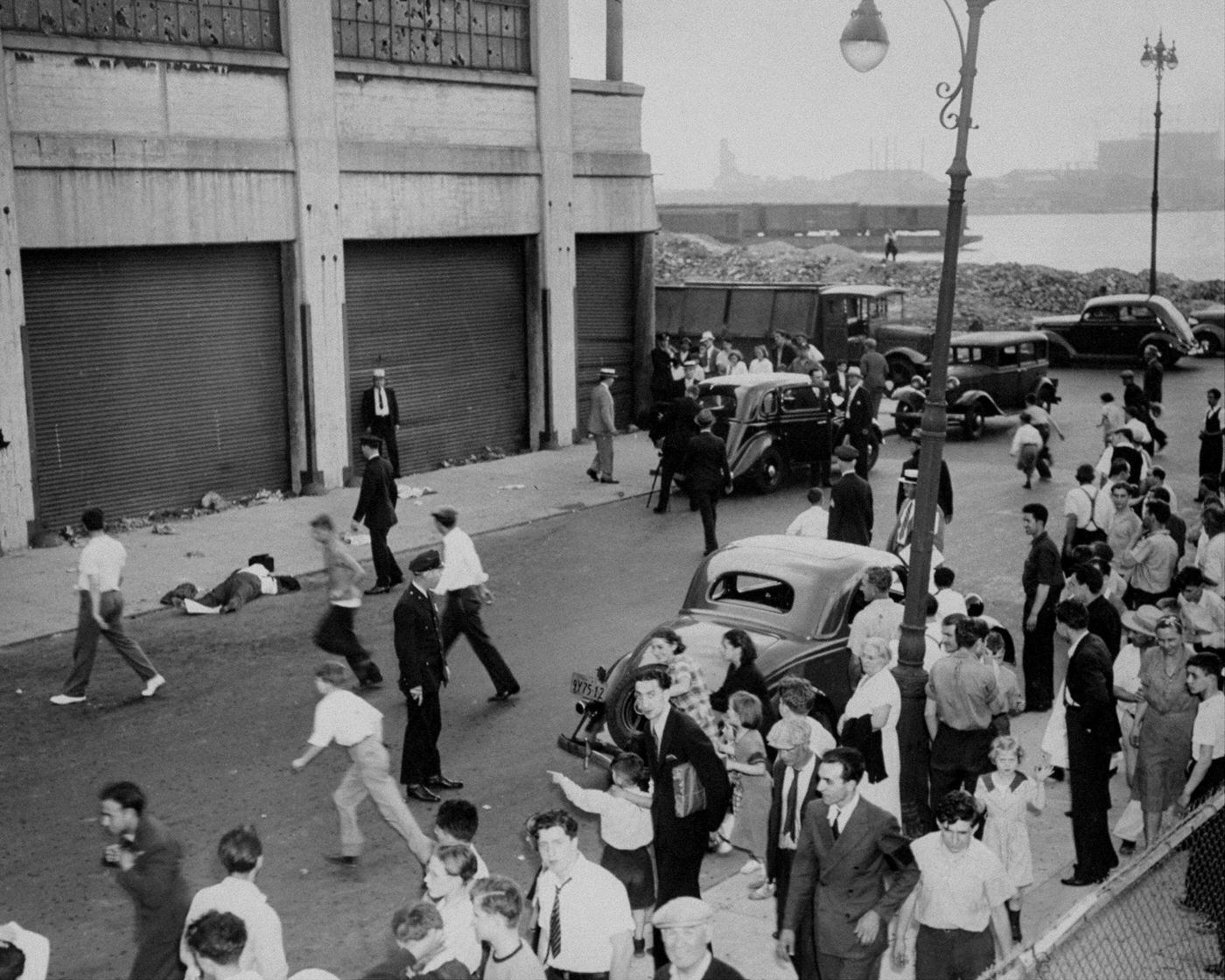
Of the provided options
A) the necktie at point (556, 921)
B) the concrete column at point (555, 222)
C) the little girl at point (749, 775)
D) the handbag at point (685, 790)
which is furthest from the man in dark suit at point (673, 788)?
the concrete column at point (555, 222)

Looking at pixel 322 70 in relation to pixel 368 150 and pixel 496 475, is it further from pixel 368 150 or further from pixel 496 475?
pixel 496 475

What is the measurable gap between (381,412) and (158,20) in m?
6.08

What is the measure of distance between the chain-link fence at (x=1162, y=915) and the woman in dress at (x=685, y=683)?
247cm

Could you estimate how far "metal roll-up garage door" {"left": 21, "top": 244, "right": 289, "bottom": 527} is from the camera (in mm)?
19234

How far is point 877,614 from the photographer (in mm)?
10859

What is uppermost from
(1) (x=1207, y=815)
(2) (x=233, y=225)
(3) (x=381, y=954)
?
(2) (x=233, y=225)

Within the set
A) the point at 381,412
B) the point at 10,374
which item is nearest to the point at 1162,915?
the point at 10,374

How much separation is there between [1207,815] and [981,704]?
5.80 feet

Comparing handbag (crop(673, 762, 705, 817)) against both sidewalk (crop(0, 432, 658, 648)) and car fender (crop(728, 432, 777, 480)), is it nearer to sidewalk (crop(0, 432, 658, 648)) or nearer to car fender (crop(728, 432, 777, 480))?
sidewalk (crop(0, 432, 658, 648))

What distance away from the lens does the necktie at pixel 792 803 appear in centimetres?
758

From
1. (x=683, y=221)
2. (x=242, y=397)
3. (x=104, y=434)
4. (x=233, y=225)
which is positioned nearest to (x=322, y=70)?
(x=233, y=225)

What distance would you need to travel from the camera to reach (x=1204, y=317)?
4178cm

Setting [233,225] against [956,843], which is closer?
[956,843]

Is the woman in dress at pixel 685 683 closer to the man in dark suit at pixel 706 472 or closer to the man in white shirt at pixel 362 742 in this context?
the man in white shirt at pixel 362 742
